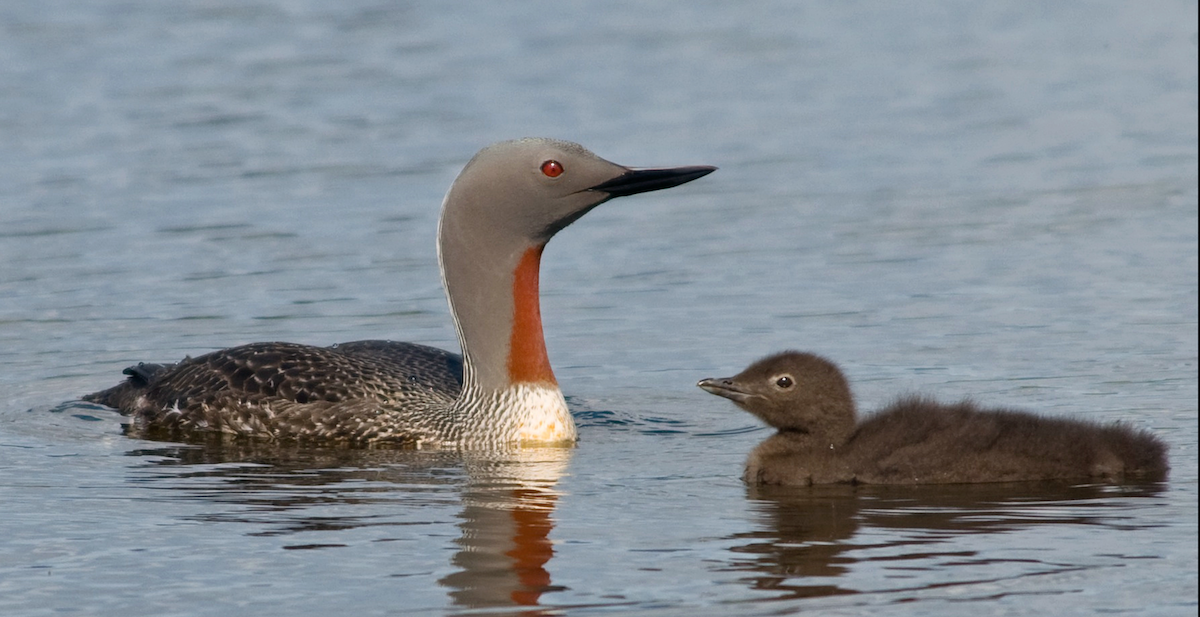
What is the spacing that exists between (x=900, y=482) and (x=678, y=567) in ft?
4.79

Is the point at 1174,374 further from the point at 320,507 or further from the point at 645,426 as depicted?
the point at 320,507

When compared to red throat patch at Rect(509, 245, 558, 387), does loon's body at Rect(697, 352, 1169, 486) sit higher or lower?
lower

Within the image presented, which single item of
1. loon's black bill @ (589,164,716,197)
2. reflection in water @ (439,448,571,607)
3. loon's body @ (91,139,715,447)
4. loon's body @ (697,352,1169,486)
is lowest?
reflection in water @ (439,448,571,607)

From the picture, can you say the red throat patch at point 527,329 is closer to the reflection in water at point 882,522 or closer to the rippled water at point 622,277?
the rippled water at point 622,277

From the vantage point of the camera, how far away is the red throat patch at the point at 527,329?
889cm

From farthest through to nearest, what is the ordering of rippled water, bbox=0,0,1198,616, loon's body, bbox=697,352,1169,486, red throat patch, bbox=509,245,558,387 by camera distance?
red throat patch, bbox=509,245,558,387, loon's body, bbox=697,352,1169,486, rippled water, bbox=0,0,1198,616

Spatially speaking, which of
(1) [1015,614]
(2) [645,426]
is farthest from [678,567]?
(2) [645,426]

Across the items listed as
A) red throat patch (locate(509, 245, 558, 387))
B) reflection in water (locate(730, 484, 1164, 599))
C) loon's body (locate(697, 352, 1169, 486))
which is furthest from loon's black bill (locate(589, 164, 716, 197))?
reflection in water (locate(730, 484, 1164, 599))

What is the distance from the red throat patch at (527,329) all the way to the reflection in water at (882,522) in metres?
1.48

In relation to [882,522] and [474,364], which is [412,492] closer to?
[474,364]

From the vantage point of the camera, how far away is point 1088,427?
7770mm

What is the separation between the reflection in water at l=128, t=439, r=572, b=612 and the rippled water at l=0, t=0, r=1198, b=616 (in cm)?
3

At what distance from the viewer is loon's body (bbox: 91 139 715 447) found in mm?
8773

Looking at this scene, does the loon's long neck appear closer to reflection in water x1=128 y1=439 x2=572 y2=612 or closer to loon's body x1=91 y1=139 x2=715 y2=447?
loon's body x1=91 y1=139 x2=715 y2=447
